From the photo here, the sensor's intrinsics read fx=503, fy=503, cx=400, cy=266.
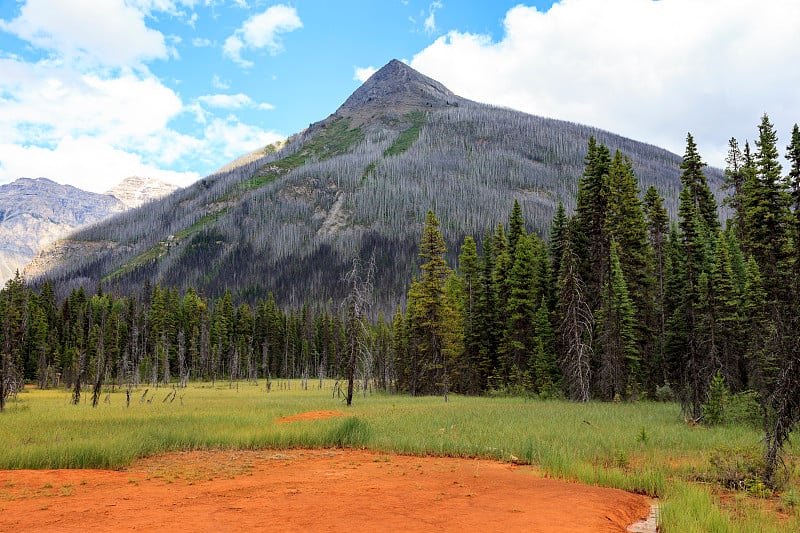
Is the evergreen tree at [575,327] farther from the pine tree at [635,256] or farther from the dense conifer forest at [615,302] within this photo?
the pine tree at [635,256]

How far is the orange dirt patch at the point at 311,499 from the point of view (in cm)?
987

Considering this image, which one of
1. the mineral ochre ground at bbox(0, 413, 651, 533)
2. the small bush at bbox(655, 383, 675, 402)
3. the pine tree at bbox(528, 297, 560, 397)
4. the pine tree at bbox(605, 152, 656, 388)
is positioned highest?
the pine tree at bbox(605, 152, 656, 388)

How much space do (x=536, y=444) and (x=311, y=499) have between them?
10.1 m

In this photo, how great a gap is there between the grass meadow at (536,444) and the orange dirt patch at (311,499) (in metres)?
1.07

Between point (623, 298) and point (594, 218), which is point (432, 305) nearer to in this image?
point (594, 218)

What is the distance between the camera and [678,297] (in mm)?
40469

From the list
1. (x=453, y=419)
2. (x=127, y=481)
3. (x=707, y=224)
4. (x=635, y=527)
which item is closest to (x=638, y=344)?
(x=707, y=224)

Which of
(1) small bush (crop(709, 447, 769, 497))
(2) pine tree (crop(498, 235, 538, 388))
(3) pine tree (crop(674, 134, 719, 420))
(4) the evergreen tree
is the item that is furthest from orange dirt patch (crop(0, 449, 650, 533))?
(2) pine tree (crop(498, 235, 538, 388))

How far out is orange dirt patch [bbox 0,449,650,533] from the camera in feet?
32.4

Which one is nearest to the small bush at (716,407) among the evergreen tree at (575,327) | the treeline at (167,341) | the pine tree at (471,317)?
the evergreen tree at (575,327)

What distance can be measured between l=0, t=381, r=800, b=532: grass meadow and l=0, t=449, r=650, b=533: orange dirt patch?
1.07m

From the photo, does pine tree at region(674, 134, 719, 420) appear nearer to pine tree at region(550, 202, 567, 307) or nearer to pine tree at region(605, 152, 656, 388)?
pine tree at region(605, 152, 656, 388)

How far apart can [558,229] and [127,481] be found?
39506 millimetres

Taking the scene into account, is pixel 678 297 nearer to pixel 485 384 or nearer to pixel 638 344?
pixel 638 344
